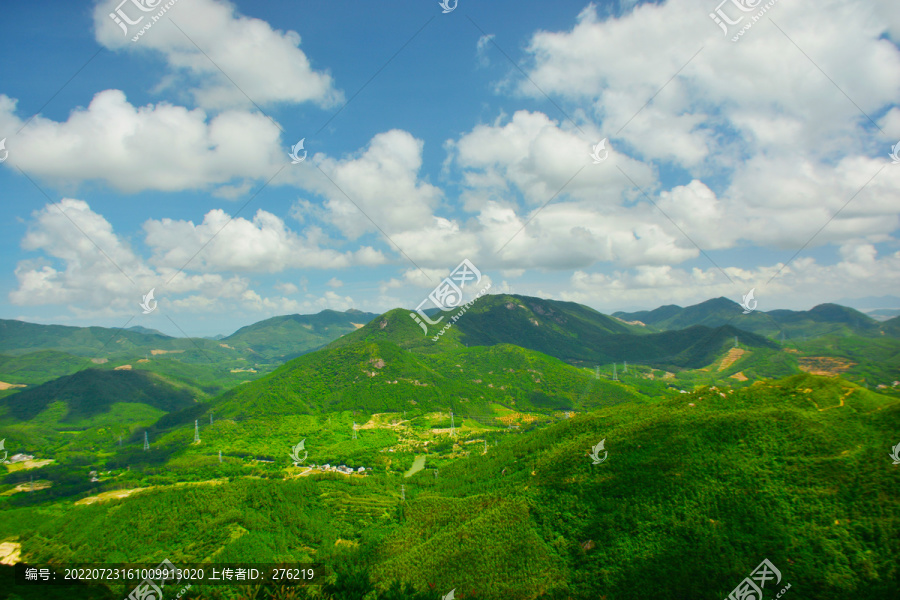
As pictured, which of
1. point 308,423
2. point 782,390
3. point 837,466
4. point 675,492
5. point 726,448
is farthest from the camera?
point 308,423

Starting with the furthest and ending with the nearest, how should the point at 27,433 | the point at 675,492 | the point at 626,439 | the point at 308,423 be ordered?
the point at 308,423, the point at 27,433, the point at 626,439, the point at 675,492

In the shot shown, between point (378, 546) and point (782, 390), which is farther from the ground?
point (782, 390)

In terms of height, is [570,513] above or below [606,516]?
below

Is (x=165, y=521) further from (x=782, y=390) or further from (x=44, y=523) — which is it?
(x=782, y=390)

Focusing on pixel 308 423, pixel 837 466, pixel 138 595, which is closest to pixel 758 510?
pixel 837 466

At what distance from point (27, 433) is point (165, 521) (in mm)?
148390

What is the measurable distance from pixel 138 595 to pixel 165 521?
32.1 m

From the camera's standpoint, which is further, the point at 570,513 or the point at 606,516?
the point at 570,513

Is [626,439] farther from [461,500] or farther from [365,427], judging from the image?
[365,427]

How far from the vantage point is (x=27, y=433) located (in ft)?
531

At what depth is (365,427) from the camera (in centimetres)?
16938

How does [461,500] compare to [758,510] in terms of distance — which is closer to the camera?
[758,510]

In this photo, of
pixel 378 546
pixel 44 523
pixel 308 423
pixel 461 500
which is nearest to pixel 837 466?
pixel 461 500

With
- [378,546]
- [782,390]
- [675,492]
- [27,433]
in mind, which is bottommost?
[378,546]
